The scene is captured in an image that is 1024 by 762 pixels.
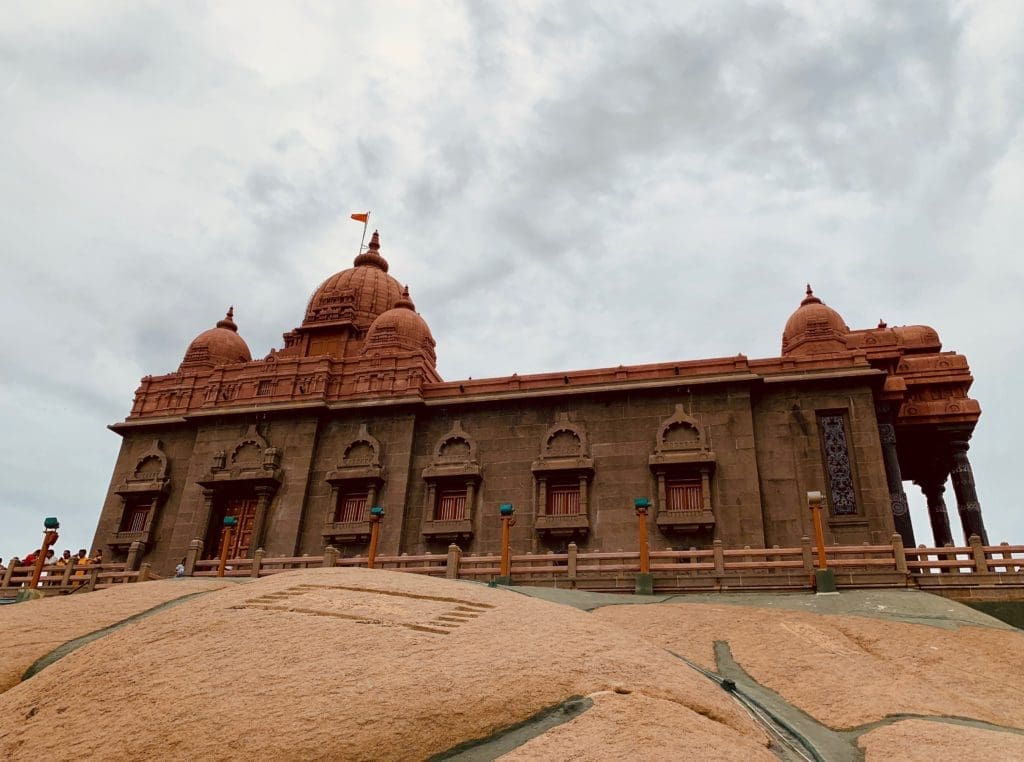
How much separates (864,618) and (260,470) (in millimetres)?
18104

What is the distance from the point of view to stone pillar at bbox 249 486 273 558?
22.3m

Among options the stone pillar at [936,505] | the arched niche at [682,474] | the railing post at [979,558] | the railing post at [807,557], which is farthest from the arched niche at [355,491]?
the stone pillar at [936,505]

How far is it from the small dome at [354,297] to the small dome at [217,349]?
309cm

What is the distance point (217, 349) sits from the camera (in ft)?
94.0

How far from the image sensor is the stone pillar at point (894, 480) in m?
20.1

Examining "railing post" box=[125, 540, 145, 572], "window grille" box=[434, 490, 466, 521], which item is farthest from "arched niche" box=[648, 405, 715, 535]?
"railing post" box=[125, 540, 145, 572]

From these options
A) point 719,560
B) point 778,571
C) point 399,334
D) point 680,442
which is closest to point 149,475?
point 399,334

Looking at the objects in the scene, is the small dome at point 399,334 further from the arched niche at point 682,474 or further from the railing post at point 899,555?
the railing post at point 899,555

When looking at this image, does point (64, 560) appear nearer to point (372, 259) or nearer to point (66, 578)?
point (66, 578)

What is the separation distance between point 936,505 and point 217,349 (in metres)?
26.6

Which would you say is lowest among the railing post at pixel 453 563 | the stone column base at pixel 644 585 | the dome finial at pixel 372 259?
the stone column base at pixel 644 585

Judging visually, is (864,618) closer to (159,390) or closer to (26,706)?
(26,706)

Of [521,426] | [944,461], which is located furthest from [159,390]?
[944,461]

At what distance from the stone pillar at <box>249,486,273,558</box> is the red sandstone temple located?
0.09 metres
